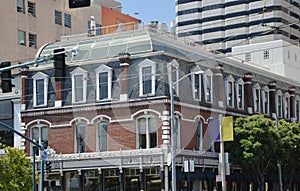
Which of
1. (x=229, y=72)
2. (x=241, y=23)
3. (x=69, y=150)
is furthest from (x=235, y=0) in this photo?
(x=69, y=150)

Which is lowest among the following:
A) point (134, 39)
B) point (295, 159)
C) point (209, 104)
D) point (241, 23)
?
point (295, 159)

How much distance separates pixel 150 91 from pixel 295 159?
16730 millimetres

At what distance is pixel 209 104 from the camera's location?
182 feet

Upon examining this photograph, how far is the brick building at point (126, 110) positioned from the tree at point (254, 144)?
75.1 inches

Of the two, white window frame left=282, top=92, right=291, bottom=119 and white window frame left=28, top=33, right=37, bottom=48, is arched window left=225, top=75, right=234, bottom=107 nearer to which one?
white window frame left=282, top=92, right=291, bottom=119

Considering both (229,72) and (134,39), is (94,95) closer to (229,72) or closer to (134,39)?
(134,39)

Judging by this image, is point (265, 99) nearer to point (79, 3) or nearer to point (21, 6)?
point (21, 6)

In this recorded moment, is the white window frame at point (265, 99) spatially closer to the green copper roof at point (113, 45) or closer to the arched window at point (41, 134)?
the green copper roof at point (113, 45)

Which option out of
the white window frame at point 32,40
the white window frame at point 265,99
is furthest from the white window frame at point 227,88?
the white window frame at point 32,40

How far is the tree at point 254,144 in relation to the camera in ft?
178

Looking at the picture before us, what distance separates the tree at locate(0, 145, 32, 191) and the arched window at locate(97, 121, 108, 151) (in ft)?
25.1

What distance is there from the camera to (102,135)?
53406 mm

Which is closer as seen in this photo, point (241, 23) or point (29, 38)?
point (29, 38)

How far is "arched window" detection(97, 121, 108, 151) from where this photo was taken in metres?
53.2
